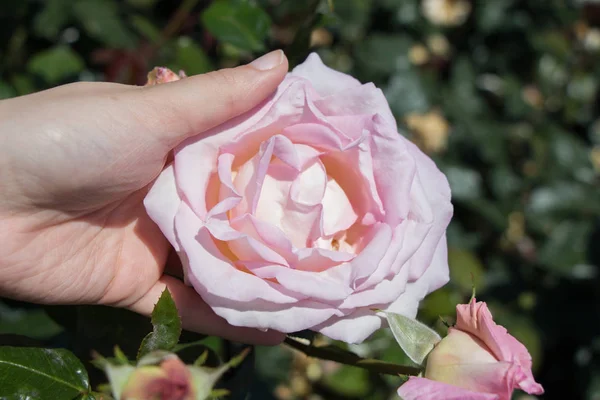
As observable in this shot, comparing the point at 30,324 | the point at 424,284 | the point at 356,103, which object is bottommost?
the point at 30,324

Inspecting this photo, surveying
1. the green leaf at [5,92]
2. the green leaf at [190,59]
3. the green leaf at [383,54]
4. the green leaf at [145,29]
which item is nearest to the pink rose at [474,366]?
the green leaf at [190,59]

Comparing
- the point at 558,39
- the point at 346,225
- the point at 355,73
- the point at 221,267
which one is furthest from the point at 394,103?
the point at 221,267

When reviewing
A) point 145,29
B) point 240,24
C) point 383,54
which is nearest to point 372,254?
point 240,24

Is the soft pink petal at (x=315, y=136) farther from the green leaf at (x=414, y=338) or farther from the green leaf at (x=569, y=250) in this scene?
the green leaf at (x=569, y=250)

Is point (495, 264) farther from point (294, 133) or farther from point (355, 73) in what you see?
point (294, 133)

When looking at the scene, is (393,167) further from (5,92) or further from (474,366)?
(5,92)

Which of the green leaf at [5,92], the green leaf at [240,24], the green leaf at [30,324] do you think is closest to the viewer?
the green leaf at [240,24]

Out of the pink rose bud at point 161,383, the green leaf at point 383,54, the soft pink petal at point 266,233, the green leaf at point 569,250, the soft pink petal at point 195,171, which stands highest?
the soft pink petal at point 195,171

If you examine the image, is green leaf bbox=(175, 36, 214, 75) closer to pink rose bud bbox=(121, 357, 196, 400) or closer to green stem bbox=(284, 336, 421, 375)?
green stem bbox=(284, 336, 421, 375)
